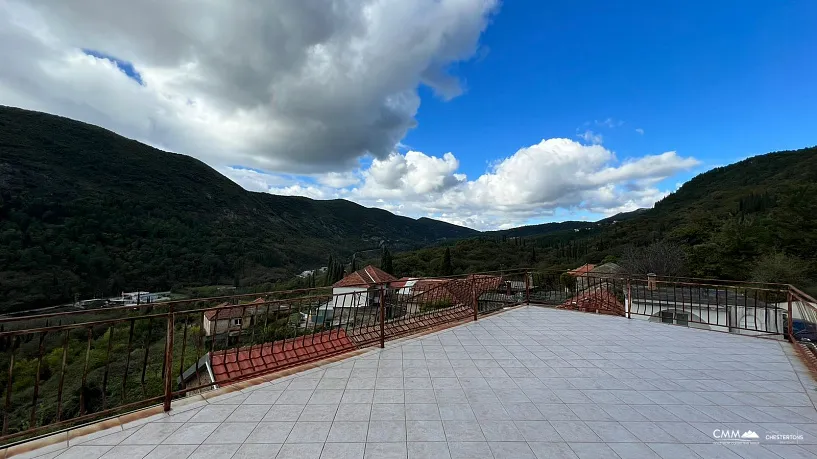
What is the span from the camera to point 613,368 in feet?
14.8

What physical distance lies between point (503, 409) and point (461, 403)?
403mm

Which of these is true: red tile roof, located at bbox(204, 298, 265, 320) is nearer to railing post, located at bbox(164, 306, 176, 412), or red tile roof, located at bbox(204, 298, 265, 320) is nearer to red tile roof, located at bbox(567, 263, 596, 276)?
railing post, located at bbox(164, 306, 176, 412)

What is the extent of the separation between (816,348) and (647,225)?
61.3 meters

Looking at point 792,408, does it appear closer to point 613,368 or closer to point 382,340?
point 613,368

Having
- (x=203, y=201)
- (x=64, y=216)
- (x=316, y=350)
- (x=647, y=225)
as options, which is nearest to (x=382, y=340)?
(x=316, y=350)

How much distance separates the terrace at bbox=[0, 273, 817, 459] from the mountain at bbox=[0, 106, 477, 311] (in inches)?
2129

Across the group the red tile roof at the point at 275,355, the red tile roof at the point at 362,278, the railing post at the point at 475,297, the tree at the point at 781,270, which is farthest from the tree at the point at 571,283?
the red tile roof at the point at 362,278

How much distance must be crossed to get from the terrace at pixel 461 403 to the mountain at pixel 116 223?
54073 millimetres

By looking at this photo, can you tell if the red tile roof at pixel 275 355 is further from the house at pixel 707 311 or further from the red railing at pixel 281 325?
the house at pixel 707 311

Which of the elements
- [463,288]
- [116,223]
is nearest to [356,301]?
[463,288]

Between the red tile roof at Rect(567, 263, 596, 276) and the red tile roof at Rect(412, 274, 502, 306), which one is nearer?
the red tile roof at Rect(412, 274, 502, 306)

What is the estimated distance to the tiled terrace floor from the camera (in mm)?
2600

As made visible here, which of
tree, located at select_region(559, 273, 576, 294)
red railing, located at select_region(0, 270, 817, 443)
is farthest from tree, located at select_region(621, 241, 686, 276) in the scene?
red railing, located at select_region(0, 270, 817, 443)

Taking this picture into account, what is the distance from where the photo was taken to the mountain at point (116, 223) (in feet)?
155
